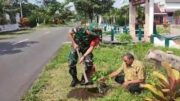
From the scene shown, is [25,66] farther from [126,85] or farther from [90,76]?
[126,85]

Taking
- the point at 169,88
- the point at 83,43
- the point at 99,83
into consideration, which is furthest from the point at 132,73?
the point at 169,88

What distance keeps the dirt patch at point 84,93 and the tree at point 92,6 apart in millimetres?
40358

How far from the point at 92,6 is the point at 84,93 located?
41.4 m

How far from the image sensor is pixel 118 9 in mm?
55625

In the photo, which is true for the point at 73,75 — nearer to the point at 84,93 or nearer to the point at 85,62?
the point at 85,62

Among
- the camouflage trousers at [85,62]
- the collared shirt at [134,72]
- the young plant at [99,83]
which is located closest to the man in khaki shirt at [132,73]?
the collared shirt at [134,72]

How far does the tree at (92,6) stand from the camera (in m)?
48.9

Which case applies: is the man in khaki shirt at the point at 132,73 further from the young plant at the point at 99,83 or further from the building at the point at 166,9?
the building at the point at 166,9

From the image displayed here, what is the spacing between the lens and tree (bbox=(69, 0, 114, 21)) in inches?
1924

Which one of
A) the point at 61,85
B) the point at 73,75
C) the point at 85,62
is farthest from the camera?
the point at 61,85

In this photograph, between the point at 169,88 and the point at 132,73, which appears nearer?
the point at 169,88

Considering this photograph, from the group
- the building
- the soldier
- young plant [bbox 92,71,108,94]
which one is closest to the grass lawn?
young plant [bbox 92,71,108,94]

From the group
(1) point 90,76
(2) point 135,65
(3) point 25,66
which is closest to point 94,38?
(1) point 90,76

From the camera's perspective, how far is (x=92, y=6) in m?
48.8
